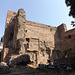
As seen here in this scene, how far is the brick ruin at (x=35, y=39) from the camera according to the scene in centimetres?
1498

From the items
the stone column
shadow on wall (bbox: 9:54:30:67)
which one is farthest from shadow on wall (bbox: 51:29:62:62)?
shadow on wall (bbox: 9:54:30:67)

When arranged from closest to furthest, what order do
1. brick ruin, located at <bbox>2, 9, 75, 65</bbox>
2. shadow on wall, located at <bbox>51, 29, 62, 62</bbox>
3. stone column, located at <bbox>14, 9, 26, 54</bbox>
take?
stone column, located at <bbox>14, 9, 26, 54</bbox> < brick ruin, located at <bbox>2, 9, 75, 65</bbox> < shadow on wall, located at <bbox>51, 29, 62, 62</bbox>

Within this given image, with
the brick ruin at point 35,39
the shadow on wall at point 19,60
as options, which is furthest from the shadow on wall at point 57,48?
the shadow on wall at point 19,60

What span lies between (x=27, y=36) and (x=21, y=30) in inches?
66.1

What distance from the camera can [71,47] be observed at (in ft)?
62.7

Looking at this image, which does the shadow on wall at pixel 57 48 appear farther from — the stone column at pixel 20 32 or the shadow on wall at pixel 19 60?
the shadow on wall at pixel 19 60

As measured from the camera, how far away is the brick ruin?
15.0 m

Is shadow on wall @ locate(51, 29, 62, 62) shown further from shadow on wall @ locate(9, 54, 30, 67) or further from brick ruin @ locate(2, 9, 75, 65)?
shadow on wall @ locate(9, 54, 30, 67)

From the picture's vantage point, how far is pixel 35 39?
1714cm

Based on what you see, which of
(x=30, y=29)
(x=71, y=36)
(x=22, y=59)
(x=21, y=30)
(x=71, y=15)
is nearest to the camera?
(x=71, y=15)

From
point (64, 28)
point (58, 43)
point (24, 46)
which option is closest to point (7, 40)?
point (24, 46)

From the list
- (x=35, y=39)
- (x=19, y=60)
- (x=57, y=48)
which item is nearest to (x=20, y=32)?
(x=35, y=39)

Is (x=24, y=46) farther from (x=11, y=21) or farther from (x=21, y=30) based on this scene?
(x=11, y=21)

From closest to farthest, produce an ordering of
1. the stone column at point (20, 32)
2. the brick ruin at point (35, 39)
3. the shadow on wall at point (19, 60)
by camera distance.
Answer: the shadow on wall at point (19, 60), the stone column at point (20, 32), the brick ruin at point (35, 39)
